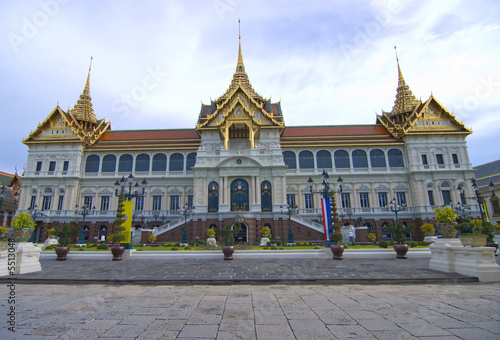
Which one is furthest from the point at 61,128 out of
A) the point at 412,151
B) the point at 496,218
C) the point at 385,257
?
the point at 496,218

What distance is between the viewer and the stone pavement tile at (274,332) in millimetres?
4215

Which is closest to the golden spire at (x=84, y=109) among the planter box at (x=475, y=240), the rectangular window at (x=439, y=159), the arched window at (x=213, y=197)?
the arched window at (x=213, y=197)

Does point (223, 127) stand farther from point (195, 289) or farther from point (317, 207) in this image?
point (195, 289)

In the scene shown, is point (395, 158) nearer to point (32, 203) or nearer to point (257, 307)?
point (257, 307)

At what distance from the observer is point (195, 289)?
26.6 ft

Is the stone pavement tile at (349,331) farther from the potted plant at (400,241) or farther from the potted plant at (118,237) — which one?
the potted plant at (118,237)

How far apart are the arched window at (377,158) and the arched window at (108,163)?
35.0m

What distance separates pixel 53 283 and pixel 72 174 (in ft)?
102

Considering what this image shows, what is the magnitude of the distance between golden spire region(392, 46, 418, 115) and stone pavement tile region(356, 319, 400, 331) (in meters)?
44.1

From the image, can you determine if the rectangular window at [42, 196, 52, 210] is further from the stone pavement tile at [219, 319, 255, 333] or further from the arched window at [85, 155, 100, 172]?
the stone pavement tile at [219, 319, 255, 333]

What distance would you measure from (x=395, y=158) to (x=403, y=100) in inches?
497

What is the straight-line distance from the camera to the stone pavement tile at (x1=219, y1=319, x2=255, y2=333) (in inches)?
179

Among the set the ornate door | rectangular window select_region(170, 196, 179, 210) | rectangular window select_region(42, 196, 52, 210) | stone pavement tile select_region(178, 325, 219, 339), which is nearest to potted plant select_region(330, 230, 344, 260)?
stone pavement tile select_region(178, 325, 219, 339)

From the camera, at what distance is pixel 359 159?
36250mm
